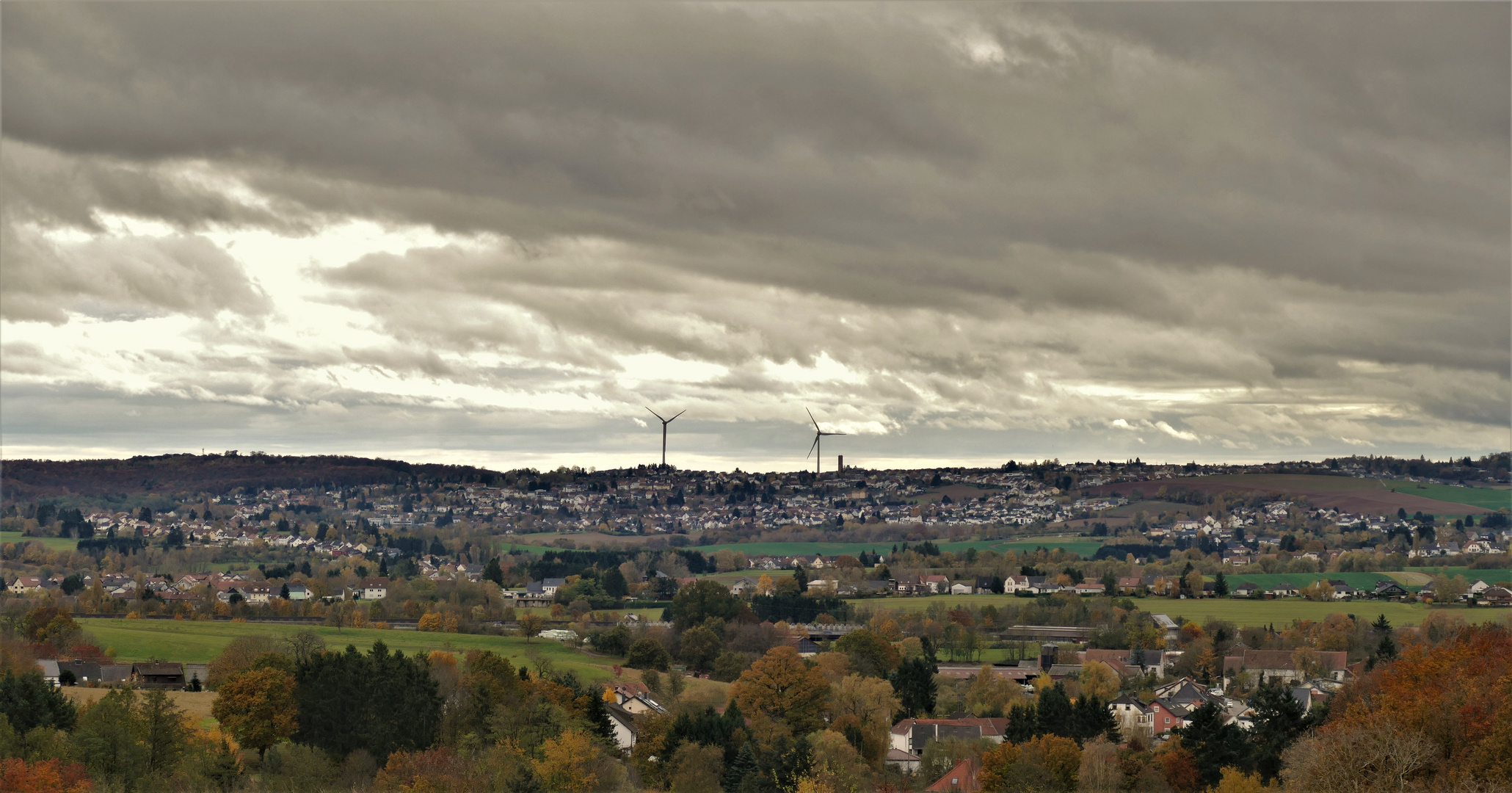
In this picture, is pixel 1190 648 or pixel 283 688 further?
pixel 1190 648

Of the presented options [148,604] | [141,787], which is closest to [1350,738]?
[141,787]

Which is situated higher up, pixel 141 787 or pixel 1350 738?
pixel 1350 738

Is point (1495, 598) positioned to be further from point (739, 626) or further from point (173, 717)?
point (173, 717)

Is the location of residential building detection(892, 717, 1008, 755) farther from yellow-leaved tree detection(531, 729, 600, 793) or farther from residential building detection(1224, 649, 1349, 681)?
residential building detection(1224, 649, 1349, 681)

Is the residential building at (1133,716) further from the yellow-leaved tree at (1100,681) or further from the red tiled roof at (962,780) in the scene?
the red tiled roof at (962,780)

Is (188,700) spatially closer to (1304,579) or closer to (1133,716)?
(1133,716)

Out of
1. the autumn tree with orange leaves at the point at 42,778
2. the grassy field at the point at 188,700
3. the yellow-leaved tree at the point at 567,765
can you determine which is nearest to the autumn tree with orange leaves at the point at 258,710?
the grassy field at the point at 188,700

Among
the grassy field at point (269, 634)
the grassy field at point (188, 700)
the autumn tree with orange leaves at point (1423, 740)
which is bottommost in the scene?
the grassy field at point (269, 634)
